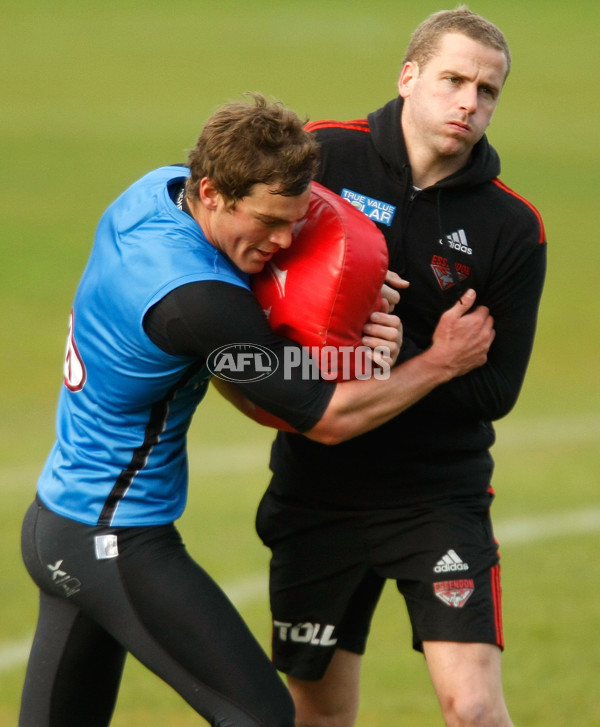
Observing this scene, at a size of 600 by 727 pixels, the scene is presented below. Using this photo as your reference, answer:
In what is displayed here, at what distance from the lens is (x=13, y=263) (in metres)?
17.5

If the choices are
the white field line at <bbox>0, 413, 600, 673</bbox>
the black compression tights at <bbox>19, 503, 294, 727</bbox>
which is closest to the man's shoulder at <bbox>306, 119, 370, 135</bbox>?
the black compression tights at <bbox>19, 503, 294, 727</bbox>

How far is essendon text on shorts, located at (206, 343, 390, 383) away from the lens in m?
3.50

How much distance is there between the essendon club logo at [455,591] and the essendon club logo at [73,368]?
1416mm

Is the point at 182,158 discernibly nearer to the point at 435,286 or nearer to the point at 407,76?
the point at 407,76

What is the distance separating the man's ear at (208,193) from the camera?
351 centimetres

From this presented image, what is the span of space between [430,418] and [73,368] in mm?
1328

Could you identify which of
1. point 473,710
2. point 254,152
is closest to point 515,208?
point 254,152

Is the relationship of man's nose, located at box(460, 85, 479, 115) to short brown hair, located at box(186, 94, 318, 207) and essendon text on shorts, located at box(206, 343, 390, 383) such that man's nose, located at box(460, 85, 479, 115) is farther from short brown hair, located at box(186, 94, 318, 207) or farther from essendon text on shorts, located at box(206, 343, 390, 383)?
essendon text on shorts, located at box(206, 343, 390, 383)

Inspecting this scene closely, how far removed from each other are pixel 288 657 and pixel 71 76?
26391 millimetres

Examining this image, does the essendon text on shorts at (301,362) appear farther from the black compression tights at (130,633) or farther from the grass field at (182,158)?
the grass field at (182,158)

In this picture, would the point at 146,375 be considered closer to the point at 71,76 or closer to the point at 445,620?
the point at 445,620

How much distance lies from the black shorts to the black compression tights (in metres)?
0.73

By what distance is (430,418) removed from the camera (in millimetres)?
4293

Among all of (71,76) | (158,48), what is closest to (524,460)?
(71,76)
